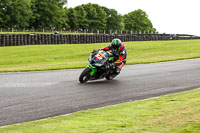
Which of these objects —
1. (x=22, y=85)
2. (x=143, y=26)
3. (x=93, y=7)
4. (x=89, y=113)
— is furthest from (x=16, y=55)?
(x=143, y=26)

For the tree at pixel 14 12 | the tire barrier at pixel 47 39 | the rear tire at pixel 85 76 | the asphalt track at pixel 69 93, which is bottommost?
the asphalt track at pixel 69 93

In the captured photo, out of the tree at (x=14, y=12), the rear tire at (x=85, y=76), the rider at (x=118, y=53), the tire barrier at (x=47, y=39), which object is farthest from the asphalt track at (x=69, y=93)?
the tree at (x=14, y=12)

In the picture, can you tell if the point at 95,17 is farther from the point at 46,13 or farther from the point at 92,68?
the point at 92,68

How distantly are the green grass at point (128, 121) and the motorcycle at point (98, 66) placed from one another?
12.3 feet

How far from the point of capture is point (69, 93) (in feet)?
31.6

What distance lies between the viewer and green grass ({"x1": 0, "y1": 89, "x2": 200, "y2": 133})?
536 cm

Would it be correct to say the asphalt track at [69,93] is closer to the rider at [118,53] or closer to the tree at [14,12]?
the rider at [118,53]

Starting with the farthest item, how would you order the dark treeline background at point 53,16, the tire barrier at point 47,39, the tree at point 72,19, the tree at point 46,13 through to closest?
the tree at point 72,19 < the tree at point 46,13 < the dark treeline background at point 53,16 < the tire barrier at point 47,39

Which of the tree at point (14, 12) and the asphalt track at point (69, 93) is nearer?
the asphalt track at point (69, 93)

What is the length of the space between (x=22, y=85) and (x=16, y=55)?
17.1 meters

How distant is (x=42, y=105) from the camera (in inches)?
309

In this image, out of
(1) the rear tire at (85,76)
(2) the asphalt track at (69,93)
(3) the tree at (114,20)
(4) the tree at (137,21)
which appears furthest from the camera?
(4) the tree at (137,21)

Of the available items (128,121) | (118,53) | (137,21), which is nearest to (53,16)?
(137,21)

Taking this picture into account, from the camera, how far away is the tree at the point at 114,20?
129 m
